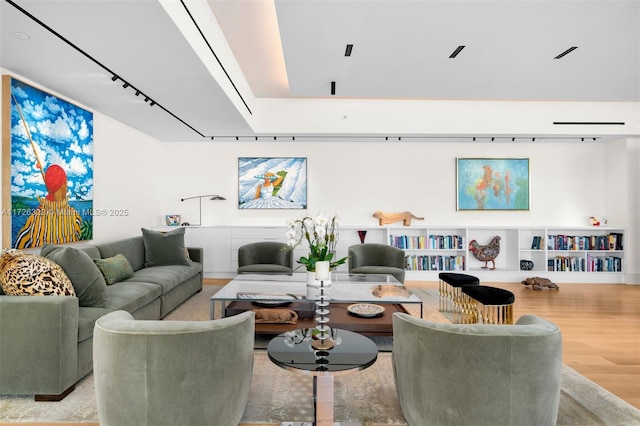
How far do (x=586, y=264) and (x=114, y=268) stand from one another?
23.7 feet

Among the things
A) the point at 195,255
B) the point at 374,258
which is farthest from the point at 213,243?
the point at 374,258

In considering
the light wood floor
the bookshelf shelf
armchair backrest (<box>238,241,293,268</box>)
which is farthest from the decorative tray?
the bookshelf shelf

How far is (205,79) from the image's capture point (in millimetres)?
3615

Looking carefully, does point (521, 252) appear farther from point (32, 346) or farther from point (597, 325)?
point (32, 346)

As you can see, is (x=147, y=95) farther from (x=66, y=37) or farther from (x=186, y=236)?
(x=186, y=236)

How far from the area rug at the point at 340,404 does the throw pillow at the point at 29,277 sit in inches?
26.7

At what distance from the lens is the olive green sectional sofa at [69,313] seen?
90.8 inches

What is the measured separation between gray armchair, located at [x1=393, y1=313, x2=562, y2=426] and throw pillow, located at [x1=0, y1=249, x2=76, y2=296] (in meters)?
2.52

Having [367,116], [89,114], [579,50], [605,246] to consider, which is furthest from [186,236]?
[605,246]

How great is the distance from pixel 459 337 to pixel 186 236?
5.65 metres

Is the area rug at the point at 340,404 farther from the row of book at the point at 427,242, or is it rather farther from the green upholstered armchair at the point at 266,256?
the row of book at the point at 427,242

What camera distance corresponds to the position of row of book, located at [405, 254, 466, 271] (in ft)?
21.0

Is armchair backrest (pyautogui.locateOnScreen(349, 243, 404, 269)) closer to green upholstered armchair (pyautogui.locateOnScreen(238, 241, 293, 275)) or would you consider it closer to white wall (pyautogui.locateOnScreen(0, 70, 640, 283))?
green upholstered armchair (pyautogui.locateOnScreen(238, 241, 293, 275))

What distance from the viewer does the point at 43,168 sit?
12.0 feet
